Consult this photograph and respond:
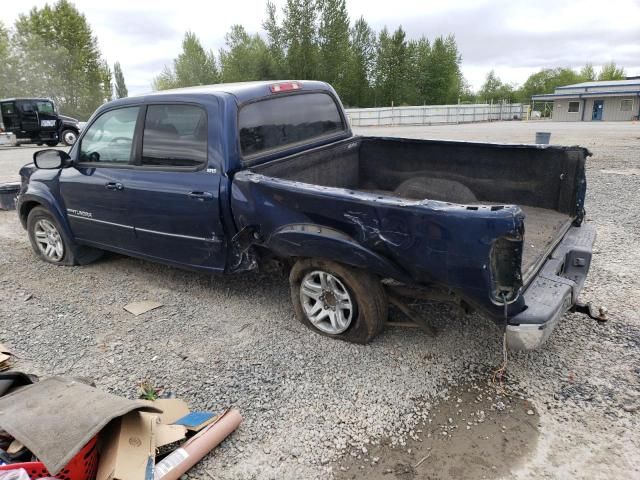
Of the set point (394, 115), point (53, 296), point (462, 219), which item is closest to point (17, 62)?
point (394, 115)

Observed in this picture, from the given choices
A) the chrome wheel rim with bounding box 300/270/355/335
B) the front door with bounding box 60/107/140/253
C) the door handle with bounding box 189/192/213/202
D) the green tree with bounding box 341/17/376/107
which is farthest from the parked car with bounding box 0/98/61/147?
the green tree with bounding box 341/17/376/107

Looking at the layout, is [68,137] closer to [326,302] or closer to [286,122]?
[286,122]

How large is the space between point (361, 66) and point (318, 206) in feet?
204

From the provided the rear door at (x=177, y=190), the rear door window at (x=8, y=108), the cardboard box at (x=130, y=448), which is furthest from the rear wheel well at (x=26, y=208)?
the rear door window at (x=8, y=108)

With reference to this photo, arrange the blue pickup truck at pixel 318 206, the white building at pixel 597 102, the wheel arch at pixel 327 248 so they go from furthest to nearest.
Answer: the white building at pixel 597 102 → the wheel arch at pixel 327 248 → the blue pickup truck at pixel 318 206

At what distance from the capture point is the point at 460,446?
2.60 meters

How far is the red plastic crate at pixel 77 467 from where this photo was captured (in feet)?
6.93

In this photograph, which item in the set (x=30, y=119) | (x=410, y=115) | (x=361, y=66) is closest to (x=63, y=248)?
(x=30, y=119)

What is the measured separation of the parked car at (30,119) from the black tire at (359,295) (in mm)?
22804

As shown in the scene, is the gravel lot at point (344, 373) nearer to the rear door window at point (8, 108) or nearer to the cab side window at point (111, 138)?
the cab side window at point (111, 138)

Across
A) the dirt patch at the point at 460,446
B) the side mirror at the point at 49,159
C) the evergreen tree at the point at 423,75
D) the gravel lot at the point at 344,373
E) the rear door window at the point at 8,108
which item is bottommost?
the dirt patch at the point at 460,446

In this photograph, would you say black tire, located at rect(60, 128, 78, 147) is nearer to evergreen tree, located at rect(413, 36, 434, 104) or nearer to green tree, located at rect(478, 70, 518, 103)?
evergreen tree, located at rect(413, 36, 434, 104)

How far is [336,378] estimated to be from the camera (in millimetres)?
3195

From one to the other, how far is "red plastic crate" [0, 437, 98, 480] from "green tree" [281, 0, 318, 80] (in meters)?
58.1
